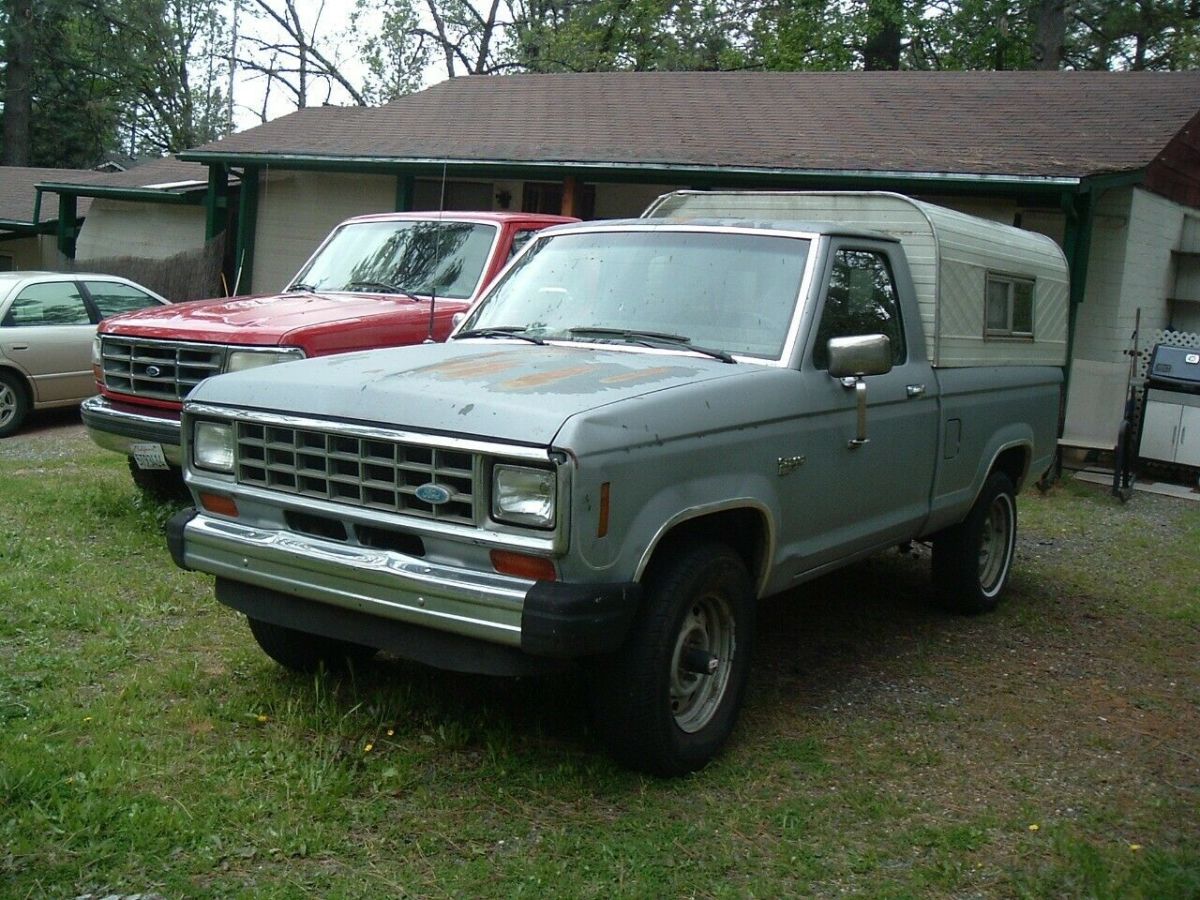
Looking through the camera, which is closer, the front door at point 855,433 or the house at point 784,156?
the front door at point 855,433

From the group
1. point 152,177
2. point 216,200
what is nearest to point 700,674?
point 216,200

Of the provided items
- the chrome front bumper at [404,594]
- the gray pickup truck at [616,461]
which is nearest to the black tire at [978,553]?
the gray pickup truck at [616,461]

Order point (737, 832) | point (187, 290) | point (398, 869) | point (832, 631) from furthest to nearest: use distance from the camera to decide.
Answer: point (187, 290), point (832, 631), point (737, 832), point (398, 869)

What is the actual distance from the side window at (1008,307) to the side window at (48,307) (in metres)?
9.48

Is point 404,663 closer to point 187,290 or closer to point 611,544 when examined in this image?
point 611,544

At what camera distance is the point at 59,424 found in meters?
13.0

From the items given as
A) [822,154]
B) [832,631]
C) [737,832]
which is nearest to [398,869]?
[737,832]

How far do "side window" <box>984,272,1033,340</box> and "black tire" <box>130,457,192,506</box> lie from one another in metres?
5.07

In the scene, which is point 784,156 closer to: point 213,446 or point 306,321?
point 306,321

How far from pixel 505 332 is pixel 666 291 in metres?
0.72

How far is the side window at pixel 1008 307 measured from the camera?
6523mm

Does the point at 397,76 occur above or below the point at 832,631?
above

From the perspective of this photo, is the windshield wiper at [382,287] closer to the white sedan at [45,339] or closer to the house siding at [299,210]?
the white sedan at [45,339]

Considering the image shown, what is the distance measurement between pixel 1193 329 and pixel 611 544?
1272 centimetres
